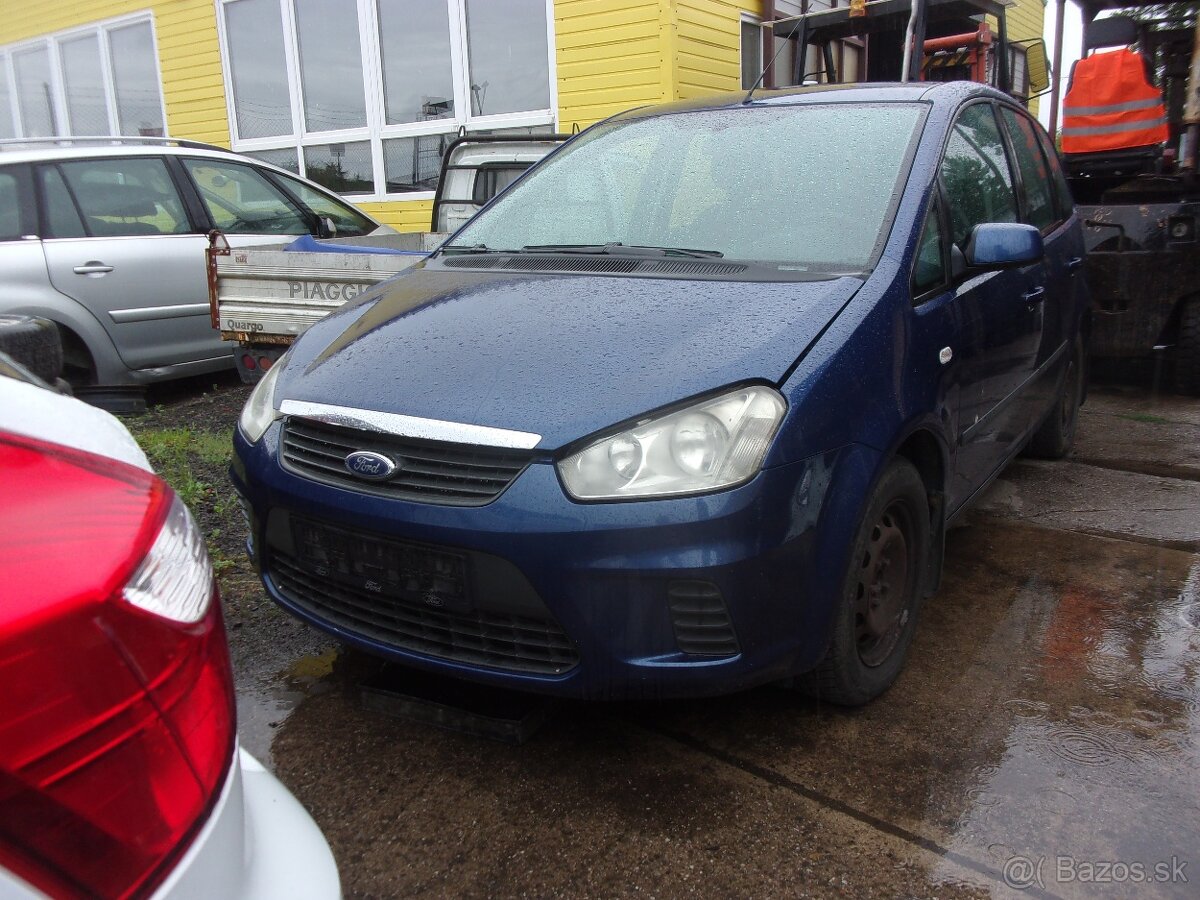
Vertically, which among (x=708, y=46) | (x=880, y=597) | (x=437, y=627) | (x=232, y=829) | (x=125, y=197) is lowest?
(x=880, y=597)

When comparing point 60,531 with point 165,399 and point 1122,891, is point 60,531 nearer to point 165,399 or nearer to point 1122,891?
point 1122,891

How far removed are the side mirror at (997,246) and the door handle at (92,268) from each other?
5029 millimetres

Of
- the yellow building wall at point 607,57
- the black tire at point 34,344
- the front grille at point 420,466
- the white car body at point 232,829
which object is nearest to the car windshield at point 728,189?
the front grille at point 420,466

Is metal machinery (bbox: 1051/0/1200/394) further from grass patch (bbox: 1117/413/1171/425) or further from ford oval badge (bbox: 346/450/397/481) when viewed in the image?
ford oval badge (bbox: 346/450/397/481)

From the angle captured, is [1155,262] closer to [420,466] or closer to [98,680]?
[420,466]

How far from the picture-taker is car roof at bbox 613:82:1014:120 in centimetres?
333

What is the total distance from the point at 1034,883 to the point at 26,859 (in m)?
1.98

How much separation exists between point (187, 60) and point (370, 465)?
39.3ft

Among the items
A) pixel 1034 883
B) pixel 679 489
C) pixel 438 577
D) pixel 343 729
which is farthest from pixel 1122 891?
pixel 343 729

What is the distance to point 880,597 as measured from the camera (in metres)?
2.70

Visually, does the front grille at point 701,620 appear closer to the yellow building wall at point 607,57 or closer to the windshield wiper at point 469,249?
the windshield wiper at point 469,249

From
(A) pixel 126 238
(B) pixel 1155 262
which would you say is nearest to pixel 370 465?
(A) pixel 126 238

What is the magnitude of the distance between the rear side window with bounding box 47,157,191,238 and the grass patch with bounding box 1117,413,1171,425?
20.0 feet

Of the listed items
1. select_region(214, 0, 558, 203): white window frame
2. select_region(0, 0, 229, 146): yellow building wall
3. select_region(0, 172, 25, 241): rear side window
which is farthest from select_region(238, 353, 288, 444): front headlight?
select_region(0, 0, 229, 146): yellow building wall
